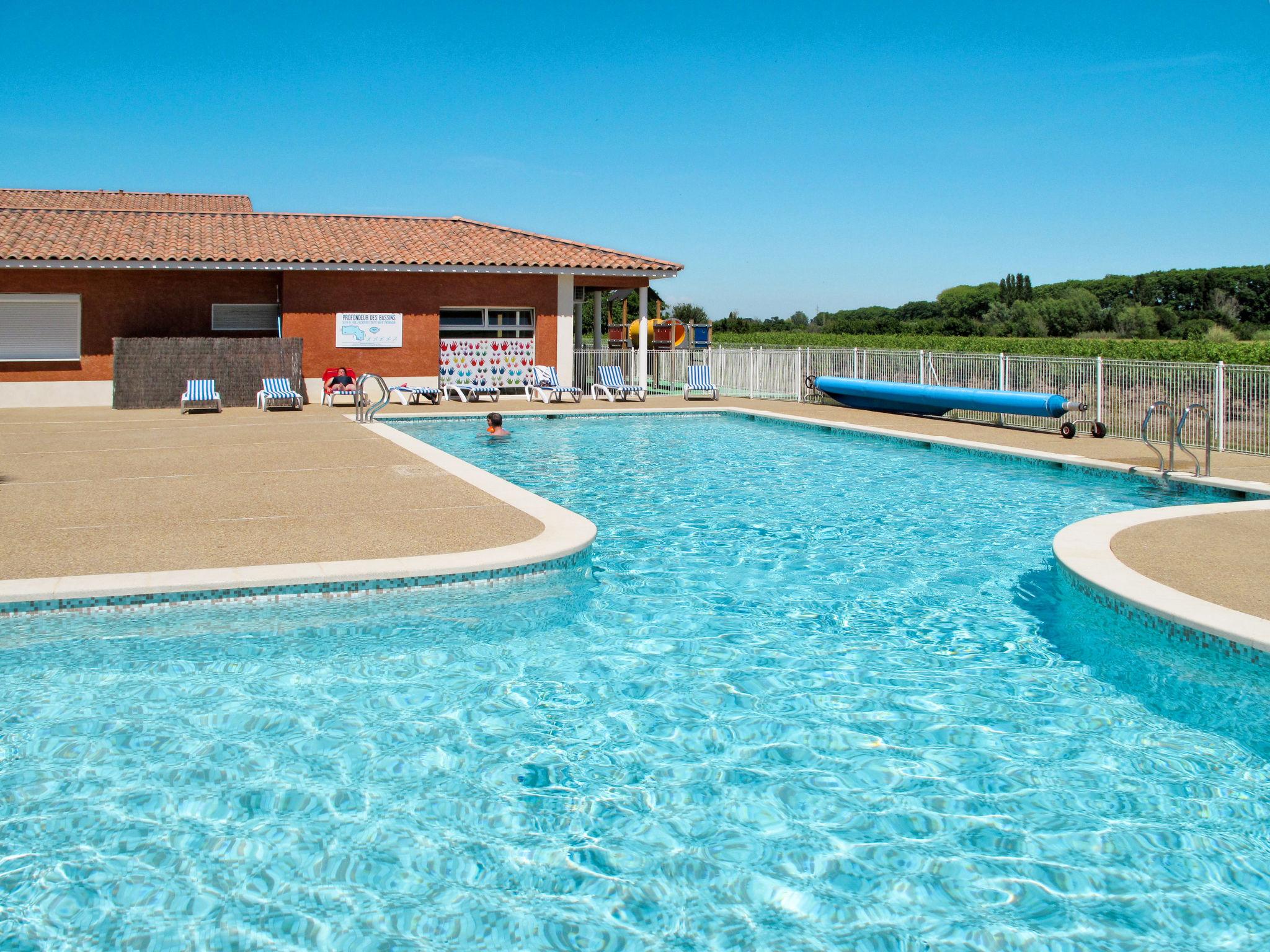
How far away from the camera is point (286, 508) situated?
10.1 m

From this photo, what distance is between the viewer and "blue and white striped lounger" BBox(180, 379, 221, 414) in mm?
21766

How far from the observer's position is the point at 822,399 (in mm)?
25391

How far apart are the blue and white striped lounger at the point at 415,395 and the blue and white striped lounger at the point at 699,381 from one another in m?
5.85

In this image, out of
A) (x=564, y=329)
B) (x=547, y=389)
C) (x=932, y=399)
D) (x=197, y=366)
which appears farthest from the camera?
(x=564, y=329)

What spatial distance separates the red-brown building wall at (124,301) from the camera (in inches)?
914

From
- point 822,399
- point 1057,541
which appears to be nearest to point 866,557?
point 1057,541

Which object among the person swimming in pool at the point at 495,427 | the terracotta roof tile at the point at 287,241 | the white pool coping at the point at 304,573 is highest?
the terracotta roof tile at the point at 287,241

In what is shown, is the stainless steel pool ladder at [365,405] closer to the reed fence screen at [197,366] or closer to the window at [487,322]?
the reed fence screen at [197,366]

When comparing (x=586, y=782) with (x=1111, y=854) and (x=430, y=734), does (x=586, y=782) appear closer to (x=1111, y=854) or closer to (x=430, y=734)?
(x=430, y=734)

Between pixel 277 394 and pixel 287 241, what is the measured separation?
5420 millimetres

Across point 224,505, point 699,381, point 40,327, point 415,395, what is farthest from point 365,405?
point 224,505

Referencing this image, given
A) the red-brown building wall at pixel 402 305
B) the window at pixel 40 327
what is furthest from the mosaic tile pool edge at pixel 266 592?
the window at pixel 40 327

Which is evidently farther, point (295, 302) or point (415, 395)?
point (295, 302)

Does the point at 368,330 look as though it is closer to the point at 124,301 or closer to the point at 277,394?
the point at 277,394
